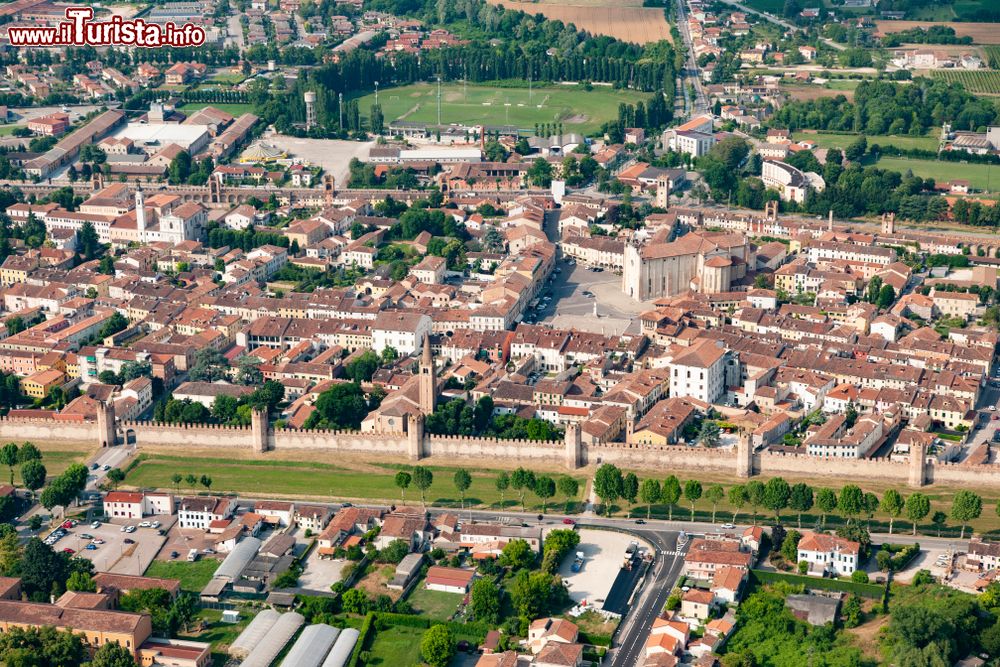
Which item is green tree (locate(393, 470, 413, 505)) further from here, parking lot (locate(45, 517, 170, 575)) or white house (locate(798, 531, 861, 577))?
white house (locate(798, 531, 861, 577))

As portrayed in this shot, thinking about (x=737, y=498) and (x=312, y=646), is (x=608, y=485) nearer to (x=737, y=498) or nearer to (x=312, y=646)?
(x=737, y=498)

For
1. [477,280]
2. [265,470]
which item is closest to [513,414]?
[265,470]

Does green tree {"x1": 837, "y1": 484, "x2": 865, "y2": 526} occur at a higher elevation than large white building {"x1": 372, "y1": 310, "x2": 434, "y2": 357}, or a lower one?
lower

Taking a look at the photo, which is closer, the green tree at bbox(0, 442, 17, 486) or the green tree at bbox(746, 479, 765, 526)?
the green tree at bbox(746, 479, 765, 526)

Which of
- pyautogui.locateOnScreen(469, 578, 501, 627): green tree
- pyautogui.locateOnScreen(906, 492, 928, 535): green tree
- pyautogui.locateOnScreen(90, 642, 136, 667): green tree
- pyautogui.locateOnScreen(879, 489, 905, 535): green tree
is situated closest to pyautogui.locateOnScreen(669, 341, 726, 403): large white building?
pyautogui.locateOnScreen(879, 489, 905, 535): green tree

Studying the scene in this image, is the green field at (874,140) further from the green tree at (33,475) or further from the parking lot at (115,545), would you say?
the parking lot at (115,545)

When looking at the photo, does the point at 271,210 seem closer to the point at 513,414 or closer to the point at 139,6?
the point at 513,414

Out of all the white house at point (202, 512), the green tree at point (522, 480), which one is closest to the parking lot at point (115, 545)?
the white house at point (202, 512)
